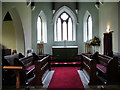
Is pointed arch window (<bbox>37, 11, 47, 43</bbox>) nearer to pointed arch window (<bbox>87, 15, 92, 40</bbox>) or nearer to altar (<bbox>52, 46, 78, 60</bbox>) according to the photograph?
altar (<bbox>52, 46, 78, 60</bbox>)

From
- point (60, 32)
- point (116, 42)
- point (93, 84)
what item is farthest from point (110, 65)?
point (60, 32)

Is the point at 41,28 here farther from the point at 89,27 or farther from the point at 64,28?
the point at 89,27

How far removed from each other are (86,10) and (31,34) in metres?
4.12

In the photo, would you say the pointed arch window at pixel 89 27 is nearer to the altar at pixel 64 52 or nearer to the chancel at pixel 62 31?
the chancel at pixel 62 31

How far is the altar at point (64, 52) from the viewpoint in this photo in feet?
35.2

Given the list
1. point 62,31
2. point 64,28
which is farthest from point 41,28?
point 64,28

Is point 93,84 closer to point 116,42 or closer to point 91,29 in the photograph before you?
point 116,42

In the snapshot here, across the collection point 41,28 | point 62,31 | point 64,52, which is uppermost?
point 41,28

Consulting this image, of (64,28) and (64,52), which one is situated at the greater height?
(64,28)


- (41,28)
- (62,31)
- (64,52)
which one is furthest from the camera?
(62,31)

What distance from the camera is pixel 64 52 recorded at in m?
10.8

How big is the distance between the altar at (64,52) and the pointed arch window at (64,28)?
5.03 ft

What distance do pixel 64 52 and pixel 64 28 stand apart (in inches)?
90.6

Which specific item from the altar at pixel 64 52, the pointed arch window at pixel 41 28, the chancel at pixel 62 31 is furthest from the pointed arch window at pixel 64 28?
the altar at pixel 64 52
